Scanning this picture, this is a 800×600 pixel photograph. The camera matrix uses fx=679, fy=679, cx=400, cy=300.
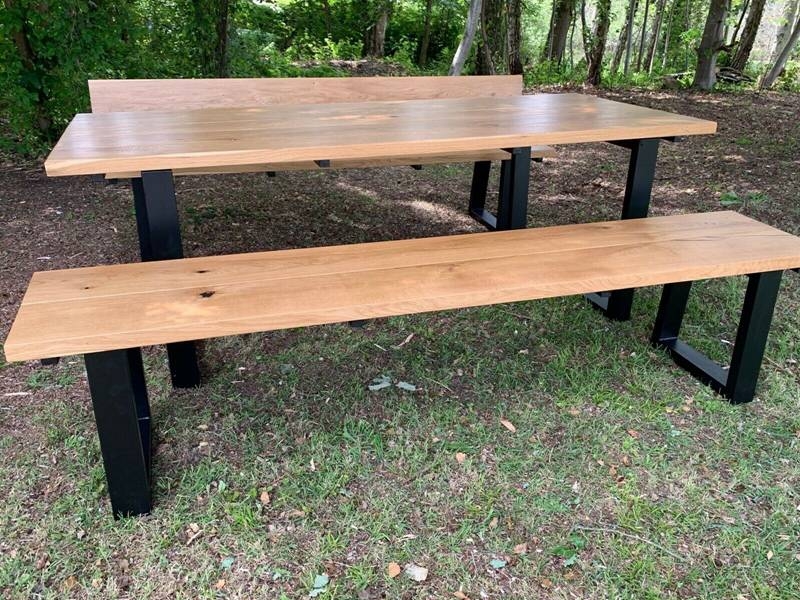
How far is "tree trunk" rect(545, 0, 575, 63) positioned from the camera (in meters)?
11.5

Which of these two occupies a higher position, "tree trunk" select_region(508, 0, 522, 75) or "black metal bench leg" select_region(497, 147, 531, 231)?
"tree trunk" select_region(508, 0, 522, 75)

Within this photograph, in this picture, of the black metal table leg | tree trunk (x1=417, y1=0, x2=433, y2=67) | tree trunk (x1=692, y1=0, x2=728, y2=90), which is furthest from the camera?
tree trunk (x1=417, y1=0, x2=433, y2=67)

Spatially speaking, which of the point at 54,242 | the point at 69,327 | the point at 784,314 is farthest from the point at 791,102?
the point at 69,327

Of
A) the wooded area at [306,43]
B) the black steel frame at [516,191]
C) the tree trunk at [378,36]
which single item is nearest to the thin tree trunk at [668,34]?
the wooded area at [306,43]

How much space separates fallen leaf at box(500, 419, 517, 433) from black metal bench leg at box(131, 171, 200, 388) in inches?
48.6

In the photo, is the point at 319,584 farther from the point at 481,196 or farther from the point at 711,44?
the point at 711,44

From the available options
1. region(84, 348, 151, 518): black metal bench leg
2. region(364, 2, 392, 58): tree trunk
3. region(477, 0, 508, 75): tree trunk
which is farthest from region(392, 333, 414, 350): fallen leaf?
region(364, 2, 392, 58): tree trunk

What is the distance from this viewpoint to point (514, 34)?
863cm

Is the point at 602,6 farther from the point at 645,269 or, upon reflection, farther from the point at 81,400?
the point at 81,400

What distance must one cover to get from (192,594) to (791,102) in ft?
28.1

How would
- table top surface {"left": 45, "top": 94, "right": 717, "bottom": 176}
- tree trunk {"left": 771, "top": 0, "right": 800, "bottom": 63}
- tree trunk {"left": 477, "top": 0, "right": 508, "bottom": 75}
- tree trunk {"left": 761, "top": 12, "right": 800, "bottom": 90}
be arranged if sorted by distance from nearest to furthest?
table top surface {"left": 45, "top": 94, "right": 717, "bottom": 176}
tree trunk {"left": 477, "top": 0, "right": 508, "bottom": 75}
tree trunk {"left": 761, "top": 12, "right": 800, "bottom": 90}
tree trunk {"left": 771, "top": 0, "right": 800, "bottom": 63}

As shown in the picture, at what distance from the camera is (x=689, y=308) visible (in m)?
3.40

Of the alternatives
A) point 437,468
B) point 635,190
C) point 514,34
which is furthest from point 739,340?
point 514,34

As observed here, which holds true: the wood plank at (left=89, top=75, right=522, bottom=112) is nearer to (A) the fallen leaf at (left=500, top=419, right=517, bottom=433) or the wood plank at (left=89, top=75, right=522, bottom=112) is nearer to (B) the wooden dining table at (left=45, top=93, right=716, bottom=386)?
(B) the wooden dining table at (left=45, top=93, right=716, bottom=386)
